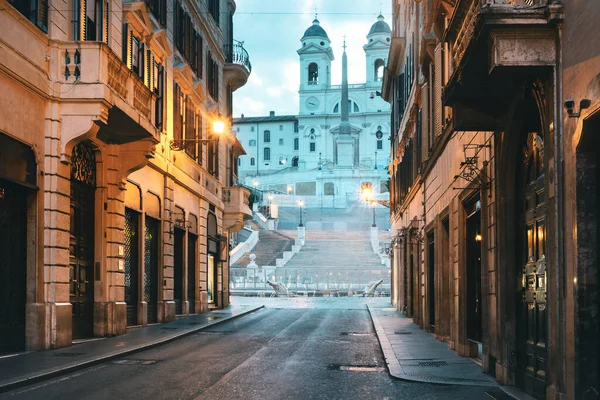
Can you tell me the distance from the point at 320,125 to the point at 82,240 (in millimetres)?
135897

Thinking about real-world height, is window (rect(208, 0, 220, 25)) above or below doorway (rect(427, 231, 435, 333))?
above

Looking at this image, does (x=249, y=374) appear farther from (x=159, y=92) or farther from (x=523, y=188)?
(x=159, y=92)

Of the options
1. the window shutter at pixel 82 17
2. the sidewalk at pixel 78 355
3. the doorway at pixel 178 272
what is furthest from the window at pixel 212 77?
the window shutter at pixel 82 17

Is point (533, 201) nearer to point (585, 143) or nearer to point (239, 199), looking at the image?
point (585, 143)

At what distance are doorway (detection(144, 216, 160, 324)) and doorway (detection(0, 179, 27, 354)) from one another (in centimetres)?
893

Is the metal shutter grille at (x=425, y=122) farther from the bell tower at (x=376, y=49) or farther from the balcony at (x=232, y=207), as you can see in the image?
the bell tower at (x=376, y=49)

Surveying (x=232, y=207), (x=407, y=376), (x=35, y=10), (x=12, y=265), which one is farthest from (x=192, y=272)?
(x=407, y=376)

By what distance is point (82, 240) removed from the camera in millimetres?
20703

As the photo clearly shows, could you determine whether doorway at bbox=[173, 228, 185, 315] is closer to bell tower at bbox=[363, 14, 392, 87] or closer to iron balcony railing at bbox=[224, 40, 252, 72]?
iron balcony railing at bbox=[224, 40, 252, 72]

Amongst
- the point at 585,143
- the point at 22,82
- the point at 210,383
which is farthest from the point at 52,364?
the point at 585,143

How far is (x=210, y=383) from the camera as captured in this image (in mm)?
12703

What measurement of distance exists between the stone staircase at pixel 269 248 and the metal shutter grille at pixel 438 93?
48.2 m

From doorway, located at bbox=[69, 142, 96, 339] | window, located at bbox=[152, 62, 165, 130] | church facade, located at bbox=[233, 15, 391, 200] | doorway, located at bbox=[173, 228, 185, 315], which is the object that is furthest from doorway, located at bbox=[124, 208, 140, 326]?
church facade, located at bbox=[233, 15, 391, 200]

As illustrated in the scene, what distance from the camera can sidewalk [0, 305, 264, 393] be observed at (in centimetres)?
1282
